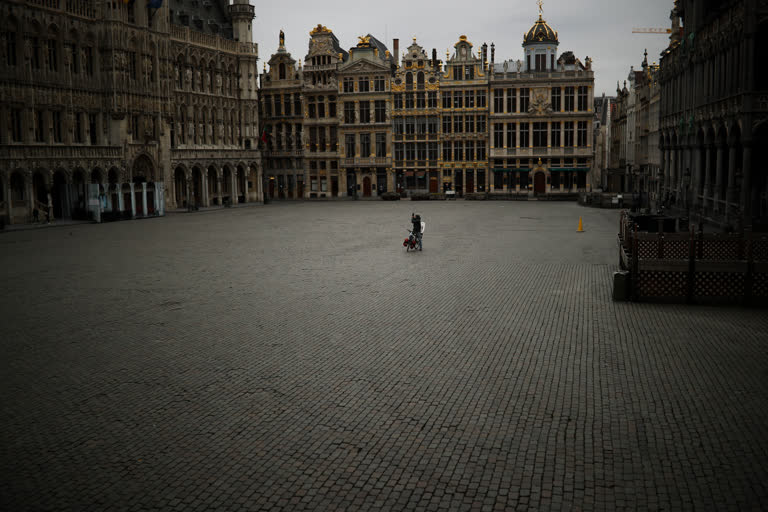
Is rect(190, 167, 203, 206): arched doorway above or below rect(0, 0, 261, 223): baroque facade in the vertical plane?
below

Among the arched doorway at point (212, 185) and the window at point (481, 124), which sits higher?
the window at point (481, 124)

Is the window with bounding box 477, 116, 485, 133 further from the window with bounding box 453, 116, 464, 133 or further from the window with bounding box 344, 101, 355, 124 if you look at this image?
the window with bounding box 344, 101, 355, 124

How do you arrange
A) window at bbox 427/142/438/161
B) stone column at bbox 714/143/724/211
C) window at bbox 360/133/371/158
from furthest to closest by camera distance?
window at bbox 360/133/371/158, window at bbox 427/142/438/161, stone column at bbox 714/143/724/211

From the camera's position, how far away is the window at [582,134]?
75.0 metres

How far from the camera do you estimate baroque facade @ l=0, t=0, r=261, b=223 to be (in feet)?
157

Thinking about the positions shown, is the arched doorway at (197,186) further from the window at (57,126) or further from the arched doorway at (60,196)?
the window at (57,126)

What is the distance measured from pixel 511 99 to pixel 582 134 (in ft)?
29.6

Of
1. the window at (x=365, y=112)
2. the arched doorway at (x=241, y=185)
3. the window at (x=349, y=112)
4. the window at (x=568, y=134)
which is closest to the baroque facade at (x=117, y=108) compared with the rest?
the arched doorway at (x=241, y=185)

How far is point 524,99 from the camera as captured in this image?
7619 centimetres

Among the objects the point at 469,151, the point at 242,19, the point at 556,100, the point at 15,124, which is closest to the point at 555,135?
the point at 556,100

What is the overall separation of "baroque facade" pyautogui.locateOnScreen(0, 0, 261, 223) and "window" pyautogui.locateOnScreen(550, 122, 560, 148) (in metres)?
33.9

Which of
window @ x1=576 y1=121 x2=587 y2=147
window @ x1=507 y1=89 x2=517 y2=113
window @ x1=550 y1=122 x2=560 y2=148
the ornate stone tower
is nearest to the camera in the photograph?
the ornate stone tower

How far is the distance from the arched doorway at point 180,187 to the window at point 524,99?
126ft

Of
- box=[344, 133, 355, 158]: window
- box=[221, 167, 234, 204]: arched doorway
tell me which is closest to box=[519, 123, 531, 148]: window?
box=[344, 133, 355, 158]: window
